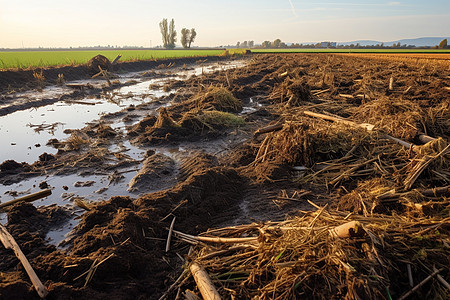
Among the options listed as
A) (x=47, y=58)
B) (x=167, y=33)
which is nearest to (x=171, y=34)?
(x=167, y=33)

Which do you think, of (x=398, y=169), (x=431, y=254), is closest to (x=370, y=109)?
(x=398, y=169)

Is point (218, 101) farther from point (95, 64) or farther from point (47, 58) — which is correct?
point (47, 58)

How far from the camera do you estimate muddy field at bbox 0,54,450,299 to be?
2211 mm

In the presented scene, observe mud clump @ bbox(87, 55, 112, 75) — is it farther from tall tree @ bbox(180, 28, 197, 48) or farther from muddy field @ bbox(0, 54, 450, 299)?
tall tree @ bbox(180, 28, 197, 48)

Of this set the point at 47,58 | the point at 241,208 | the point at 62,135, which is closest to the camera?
the point at 241,208

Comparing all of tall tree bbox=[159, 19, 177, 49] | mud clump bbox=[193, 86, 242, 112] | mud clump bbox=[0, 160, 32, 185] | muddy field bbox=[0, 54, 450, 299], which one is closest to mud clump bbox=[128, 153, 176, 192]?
muddy field bbox=[0, 54, 450, 299]

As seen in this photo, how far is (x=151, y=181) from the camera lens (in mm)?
5320

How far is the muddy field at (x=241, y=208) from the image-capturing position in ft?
7.25

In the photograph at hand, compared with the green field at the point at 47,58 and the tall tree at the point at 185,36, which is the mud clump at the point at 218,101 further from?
the tall tree at the point at 185,36

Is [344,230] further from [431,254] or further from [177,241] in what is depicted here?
[177,241]

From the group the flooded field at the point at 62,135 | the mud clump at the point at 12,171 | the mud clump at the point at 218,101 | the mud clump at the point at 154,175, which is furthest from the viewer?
the mud clump at the point at 218,101

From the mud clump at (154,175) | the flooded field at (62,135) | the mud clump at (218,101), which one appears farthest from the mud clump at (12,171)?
the mud clump at (218,101)

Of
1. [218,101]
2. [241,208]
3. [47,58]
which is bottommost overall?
[241,208]

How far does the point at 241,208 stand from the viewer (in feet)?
14.2
